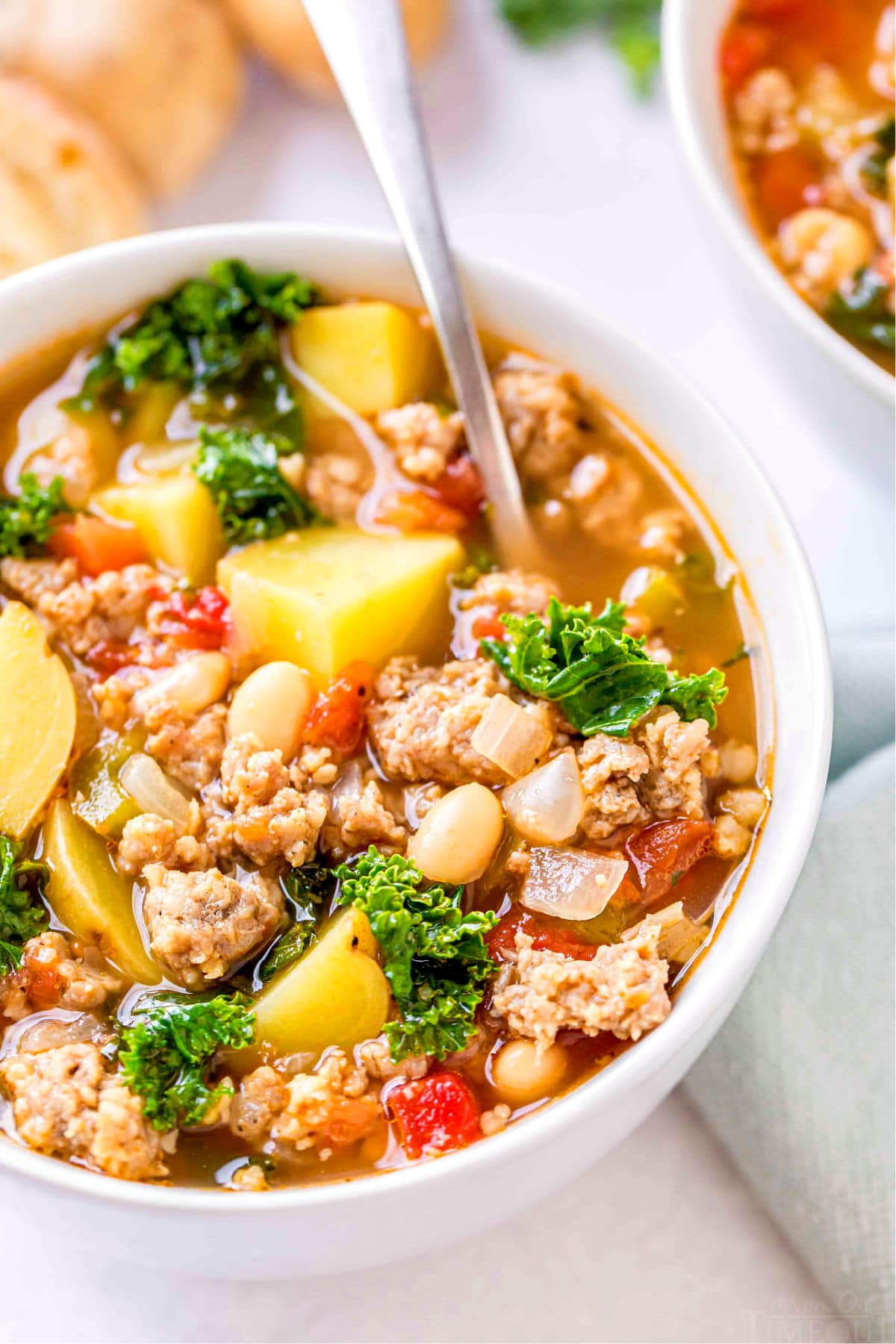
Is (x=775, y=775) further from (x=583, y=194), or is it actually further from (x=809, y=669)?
(x=583, y=194)

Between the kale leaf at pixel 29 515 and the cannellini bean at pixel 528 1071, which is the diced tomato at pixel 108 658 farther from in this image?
the cannellini bean at pixel 528 1071

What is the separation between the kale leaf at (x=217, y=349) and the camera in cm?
354

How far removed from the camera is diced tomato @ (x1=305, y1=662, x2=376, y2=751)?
10.6 ft

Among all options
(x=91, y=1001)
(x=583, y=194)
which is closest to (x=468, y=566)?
(x=91, y=1001)

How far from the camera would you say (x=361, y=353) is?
3.63 metres

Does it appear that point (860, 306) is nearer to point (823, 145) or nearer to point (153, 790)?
point (823, 145)

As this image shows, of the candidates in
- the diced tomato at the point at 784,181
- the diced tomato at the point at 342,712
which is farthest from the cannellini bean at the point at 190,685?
the diced tomato at the point at 784,181

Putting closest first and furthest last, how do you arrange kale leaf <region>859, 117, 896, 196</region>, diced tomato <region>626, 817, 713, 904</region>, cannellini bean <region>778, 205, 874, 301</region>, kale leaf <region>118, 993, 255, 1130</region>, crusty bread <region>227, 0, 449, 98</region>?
kale leaf <region>118, 993, 255, 1130</region>
diced tomato <region>626, 817, 713, 904</region>
cannellini bean <region>778, 205, 874, 301</region>
kale leaf <region>859, 117, 896, 196</region>
crusty bread <region>227, 0, 449, 98</region>

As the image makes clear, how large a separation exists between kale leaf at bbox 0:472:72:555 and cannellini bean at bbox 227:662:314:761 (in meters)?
0.67

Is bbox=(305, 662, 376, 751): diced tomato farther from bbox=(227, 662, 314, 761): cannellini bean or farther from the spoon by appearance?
the spoon

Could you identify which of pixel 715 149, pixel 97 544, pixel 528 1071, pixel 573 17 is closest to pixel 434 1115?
pixel 528 1071

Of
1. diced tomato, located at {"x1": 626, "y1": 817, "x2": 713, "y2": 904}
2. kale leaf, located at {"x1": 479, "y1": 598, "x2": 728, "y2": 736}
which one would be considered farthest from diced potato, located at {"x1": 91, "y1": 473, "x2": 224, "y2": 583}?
diced tomato, located at {"x1": 626, "y1": 817, "x2": 713, "y2": 904}

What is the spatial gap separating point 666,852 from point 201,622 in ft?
3.96

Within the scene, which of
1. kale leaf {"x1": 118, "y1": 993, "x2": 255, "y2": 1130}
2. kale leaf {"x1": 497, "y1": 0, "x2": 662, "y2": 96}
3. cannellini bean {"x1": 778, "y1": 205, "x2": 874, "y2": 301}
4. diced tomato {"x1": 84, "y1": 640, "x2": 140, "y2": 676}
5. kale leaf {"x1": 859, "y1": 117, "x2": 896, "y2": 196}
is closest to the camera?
kale leaf {"x1": 118, "y1": 993, "x2": 255, "y2": 1130}
